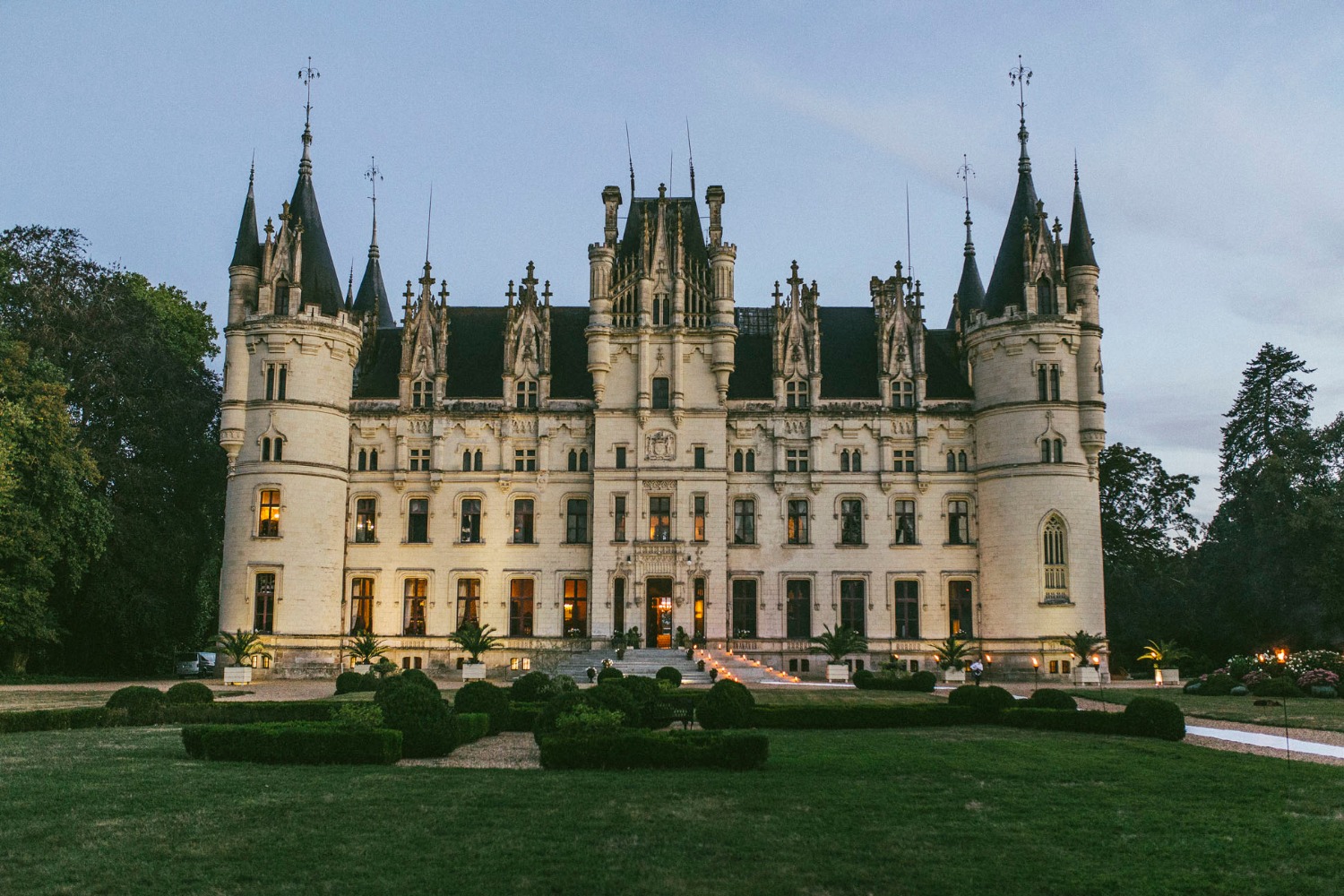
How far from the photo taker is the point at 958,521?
53312mm

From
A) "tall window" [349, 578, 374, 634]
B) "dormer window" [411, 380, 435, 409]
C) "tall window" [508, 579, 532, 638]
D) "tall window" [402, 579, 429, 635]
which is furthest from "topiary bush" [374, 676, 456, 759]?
"dormer window" [411, 380, 435, 409]

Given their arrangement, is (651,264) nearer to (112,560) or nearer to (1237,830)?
(112,560)

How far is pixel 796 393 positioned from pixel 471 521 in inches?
632

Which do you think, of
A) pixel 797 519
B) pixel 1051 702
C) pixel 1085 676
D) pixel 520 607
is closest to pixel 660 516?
pixel 797 519

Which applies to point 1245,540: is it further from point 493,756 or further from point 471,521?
point 493,756

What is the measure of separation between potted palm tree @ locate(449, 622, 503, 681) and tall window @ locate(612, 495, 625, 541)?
6.91 meters

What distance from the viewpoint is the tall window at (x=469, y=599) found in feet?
175

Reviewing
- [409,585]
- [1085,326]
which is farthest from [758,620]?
[1085,326]

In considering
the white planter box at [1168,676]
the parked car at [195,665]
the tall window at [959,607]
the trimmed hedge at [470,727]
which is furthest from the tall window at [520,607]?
the trimmed hedge at [470,727]

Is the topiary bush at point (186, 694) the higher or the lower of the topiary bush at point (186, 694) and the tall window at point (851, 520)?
the lower

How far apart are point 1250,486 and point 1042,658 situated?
725 inches

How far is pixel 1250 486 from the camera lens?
5978cm

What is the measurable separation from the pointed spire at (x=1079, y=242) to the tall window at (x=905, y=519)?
13.0 m

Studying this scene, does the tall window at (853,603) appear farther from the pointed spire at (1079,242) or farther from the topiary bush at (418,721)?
the topiary bush at (418,721)
